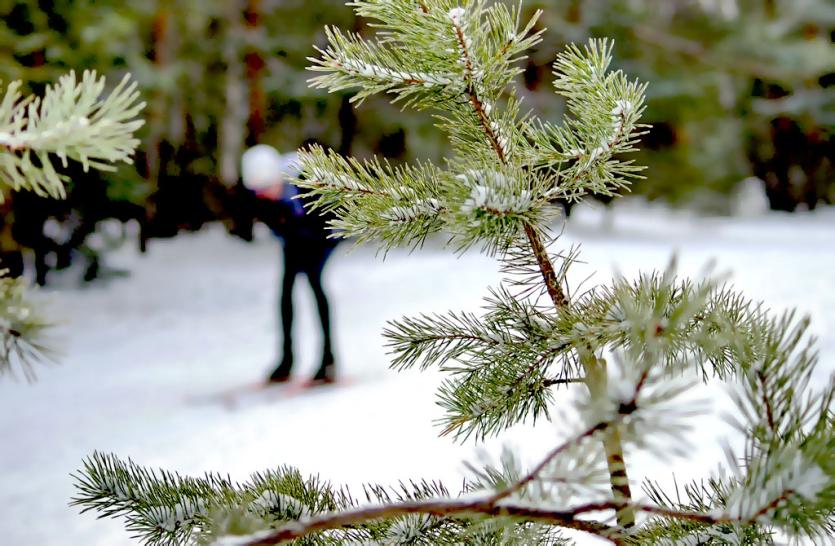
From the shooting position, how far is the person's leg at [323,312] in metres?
4.72

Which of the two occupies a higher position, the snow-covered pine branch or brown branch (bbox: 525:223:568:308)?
the snow-covered pine branch

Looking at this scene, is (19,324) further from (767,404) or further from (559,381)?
(767,404)

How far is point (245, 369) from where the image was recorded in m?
5.51

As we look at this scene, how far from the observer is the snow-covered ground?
2.95m

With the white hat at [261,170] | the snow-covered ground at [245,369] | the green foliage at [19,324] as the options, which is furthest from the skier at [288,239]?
the green foliage at [19,324]

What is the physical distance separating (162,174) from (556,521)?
12.4 meters

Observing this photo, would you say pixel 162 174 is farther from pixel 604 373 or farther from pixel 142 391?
pixel 604 373

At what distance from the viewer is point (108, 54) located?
7.48 metres

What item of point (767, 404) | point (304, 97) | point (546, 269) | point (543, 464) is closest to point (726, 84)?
point (304, 97)

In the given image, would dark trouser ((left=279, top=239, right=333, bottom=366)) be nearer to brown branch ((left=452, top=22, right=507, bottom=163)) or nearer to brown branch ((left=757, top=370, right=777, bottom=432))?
brown branch ((left=452, top=22, right=507, bottom=163))

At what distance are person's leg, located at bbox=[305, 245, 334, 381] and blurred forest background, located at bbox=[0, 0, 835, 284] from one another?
2.78 meters

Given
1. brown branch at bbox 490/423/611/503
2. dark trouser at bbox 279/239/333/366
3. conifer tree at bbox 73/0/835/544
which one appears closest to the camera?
brown branch at bbox 490/423/611/503

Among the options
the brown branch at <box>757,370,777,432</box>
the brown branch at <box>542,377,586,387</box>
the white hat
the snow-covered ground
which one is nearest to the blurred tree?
the snow-covered ground

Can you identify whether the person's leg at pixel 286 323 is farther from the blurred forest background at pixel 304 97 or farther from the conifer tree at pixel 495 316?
the conifer tree at pixel 495 316
